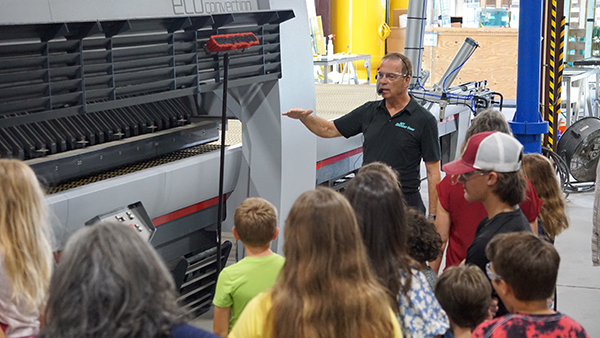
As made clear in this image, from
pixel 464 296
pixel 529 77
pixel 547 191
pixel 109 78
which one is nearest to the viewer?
pixel 464 296

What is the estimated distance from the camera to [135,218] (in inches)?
107

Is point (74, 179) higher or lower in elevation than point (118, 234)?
lower

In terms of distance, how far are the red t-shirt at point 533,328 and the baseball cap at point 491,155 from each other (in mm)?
629

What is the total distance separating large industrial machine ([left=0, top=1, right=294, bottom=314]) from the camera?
2244mm

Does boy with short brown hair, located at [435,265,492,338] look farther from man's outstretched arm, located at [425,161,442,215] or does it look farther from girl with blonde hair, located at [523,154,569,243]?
man's outstretched arm, located at [425,161,442,215]

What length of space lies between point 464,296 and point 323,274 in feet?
2.47

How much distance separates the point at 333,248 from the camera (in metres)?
1.45

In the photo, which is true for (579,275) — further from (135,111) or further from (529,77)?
(135,111)

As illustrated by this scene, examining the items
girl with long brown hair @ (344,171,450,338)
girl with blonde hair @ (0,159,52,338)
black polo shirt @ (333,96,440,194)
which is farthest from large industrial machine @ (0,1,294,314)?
girl with long brown hair @ (344,171,450,338)

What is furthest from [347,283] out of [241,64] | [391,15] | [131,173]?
[391,15]

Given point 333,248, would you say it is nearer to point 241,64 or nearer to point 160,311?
point 160,311

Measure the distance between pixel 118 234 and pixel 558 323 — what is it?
108cm

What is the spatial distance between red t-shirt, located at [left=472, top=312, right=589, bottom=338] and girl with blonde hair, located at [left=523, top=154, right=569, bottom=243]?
4.07ft

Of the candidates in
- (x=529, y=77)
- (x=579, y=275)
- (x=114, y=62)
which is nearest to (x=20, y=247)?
(x=114, y=62)
